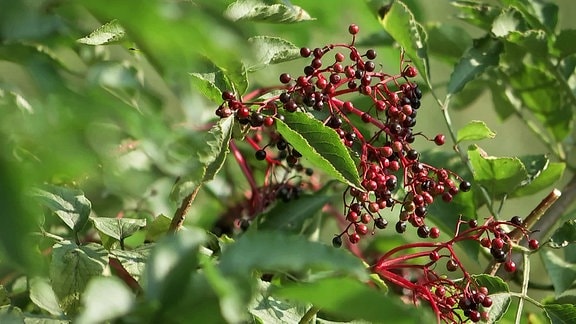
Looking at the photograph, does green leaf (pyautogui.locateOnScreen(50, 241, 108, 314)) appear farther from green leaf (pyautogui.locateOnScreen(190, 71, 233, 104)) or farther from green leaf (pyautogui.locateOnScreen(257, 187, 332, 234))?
green leaf (pyautogui.locateOnScreen(257, 187, 332, 234))

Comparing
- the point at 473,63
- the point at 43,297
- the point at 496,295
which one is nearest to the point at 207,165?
the point at 43,297

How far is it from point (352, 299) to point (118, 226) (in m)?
0.34

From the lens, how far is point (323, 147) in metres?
0.69

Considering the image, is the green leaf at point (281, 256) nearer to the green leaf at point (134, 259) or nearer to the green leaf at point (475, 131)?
the green leaf at point (134, 259)

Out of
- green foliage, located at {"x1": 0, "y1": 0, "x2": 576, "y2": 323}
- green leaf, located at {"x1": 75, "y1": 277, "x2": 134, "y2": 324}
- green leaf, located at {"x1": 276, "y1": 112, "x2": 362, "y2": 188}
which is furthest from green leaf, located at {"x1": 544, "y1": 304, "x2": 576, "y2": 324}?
green leaf, located at {"x1": 75, "y1": 277, "x2": 134, "y2": 324}

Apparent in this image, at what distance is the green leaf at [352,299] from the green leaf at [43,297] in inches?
12.4

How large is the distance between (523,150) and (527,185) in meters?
1.12

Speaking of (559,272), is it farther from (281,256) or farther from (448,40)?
(281,256)

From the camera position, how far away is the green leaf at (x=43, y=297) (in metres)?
0.70

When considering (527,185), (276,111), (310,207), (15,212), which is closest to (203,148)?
(276,111)

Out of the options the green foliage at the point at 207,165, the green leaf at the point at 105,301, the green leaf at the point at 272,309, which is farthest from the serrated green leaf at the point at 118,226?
the green leaf at the point at 105,301

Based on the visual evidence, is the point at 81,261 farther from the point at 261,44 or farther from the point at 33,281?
the point at 261,44

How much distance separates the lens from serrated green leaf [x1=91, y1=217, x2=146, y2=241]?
0.72 meters

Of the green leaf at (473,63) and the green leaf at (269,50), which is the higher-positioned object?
the green leaf at (269,50)
